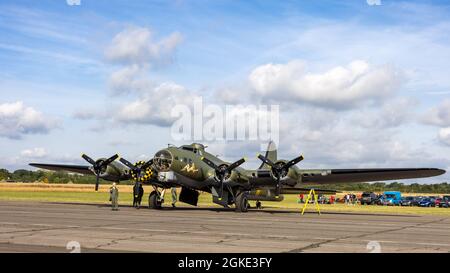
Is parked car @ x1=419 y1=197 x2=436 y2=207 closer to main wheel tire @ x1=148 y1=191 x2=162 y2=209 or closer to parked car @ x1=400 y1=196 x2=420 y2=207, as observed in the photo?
parked car @ x1=400 y1=196 x2=420 y2=207

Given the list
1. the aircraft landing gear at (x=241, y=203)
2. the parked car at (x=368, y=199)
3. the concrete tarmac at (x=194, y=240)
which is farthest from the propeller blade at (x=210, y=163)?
the parked car at (x=368, y=199)

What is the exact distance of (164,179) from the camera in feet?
111

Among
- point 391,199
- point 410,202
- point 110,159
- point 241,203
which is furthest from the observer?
point 391,199

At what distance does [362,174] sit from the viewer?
3528 centimetres

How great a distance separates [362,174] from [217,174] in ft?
31.9

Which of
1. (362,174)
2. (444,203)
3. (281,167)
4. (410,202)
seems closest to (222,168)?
(281,167)

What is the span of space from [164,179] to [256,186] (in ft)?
25.0

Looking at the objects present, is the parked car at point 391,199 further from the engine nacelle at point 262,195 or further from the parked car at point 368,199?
the engine nacelle at point 262,195

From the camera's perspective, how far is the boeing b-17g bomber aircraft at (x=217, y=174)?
3403cm

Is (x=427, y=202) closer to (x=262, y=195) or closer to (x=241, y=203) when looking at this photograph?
(x=262, y=195)

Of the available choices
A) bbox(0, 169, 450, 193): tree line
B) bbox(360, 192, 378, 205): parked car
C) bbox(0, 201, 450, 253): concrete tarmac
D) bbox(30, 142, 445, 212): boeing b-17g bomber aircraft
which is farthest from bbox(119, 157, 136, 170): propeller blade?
bbox(0, 169, 450, 193): tree line
